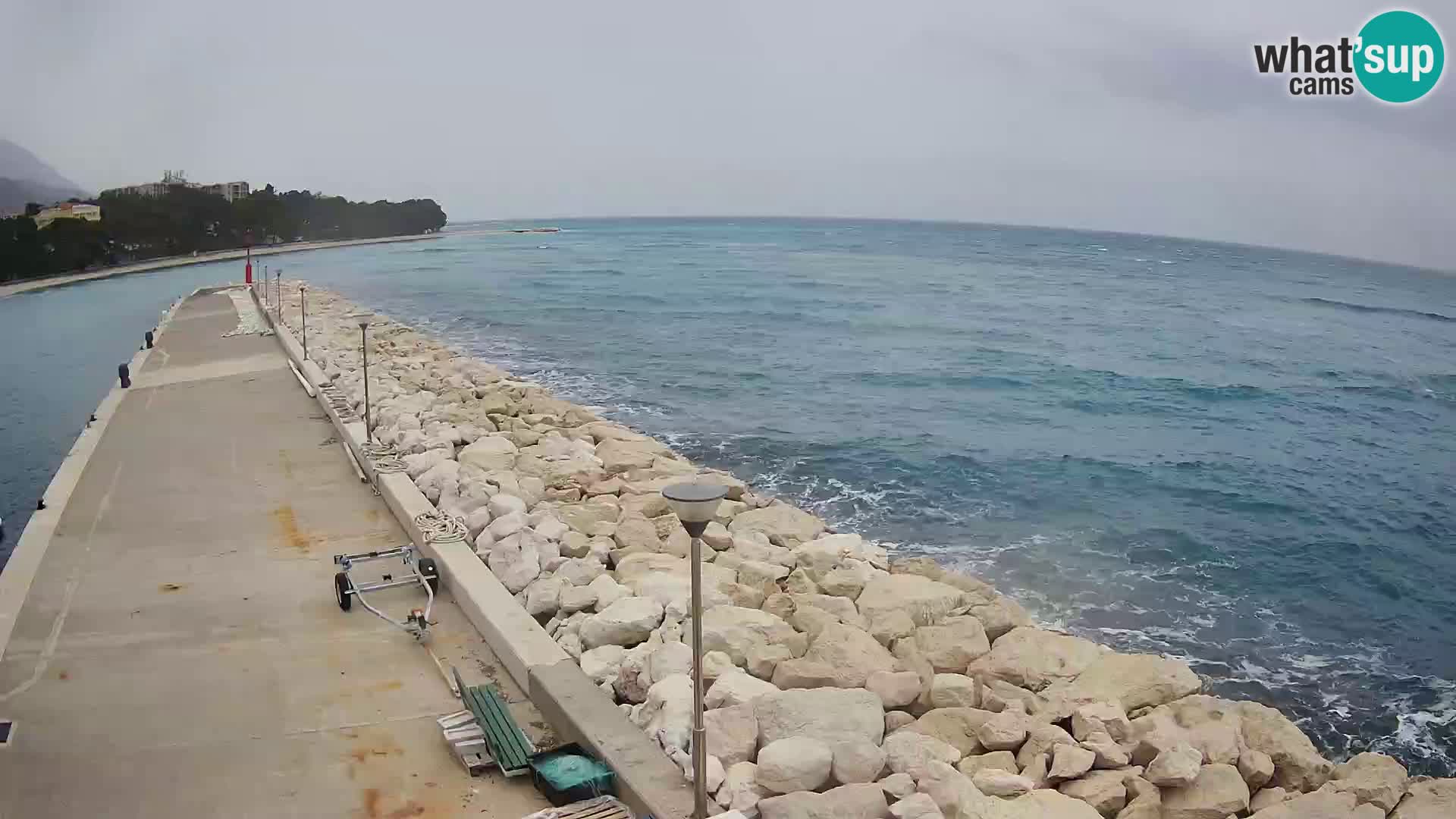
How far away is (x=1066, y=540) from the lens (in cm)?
1327

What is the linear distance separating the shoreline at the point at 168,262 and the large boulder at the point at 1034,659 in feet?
180

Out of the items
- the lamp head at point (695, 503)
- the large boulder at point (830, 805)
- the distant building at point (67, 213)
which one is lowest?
the large boulder at point (830, 805)

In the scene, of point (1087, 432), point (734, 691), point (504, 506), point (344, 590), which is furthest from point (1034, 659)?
point (1087, 432)

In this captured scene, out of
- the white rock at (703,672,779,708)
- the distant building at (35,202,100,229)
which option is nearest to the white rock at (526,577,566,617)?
the white rock at (703,672,779,708)

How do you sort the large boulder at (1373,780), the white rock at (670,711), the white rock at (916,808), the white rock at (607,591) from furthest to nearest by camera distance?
the white rock at (607,591) → the large boulder at (1373,780) → the white rock at (670,711) → the white rock at (916,808)

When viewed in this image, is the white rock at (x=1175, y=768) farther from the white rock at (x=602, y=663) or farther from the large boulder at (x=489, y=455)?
the large boulder at (x=489, y=455)

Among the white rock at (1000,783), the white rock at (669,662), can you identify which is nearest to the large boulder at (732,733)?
the white rock at (669,662)

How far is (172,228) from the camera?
261ft

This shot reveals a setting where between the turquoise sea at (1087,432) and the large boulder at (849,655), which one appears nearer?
the large boulder at (849,655)

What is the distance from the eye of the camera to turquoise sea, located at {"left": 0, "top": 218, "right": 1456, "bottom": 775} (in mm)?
10852

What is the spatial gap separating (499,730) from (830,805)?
2.09 metres

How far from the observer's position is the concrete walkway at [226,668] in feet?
18.6

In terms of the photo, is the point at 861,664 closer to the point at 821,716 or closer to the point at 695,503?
the point at 821,716

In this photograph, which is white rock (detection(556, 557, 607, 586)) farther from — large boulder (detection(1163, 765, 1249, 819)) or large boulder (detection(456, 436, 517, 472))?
large boulder (detection(1163, 765, 1249, 819))
